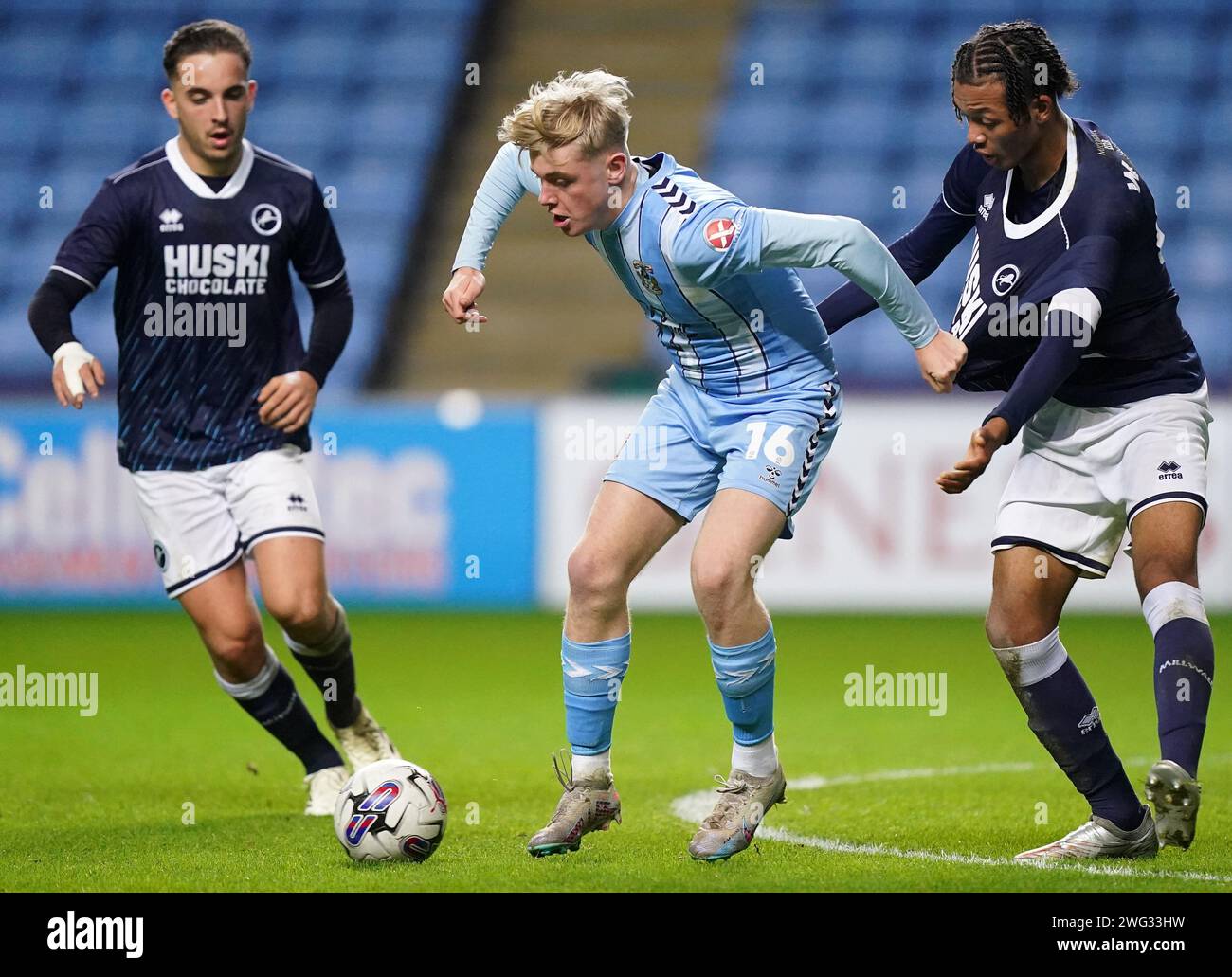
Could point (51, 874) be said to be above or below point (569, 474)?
below

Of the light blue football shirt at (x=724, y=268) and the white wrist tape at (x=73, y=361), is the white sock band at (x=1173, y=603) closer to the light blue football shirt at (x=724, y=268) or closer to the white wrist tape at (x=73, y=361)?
the light blue football shirt at (x=724, y=268)

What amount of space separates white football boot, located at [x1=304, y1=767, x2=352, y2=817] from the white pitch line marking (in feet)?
3.56

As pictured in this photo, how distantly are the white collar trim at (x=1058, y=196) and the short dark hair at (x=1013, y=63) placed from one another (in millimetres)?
160

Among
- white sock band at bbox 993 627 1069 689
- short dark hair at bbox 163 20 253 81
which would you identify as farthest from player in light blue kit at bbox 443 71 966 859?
short dark hair at bbox 163 20 253 81

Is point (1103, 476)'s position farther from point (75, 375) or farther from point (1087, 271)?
point (75, 375)

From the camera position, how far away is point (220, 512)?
565 cm

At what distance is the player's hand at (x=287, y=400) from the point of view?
18.1 ft

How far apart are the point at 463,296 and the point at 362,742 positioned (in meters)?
1.75

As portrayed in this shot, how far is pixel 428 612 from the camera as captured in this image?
12.1 metres

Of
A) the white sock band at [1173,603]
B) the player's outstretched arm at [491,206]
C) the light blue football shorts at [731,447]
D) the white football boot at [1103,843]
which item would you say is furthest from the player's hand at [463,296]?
the white football boot at [1103,843]

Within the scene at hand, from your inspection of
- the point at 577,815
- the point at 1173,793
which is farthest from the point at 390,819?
the point at 1173,793
